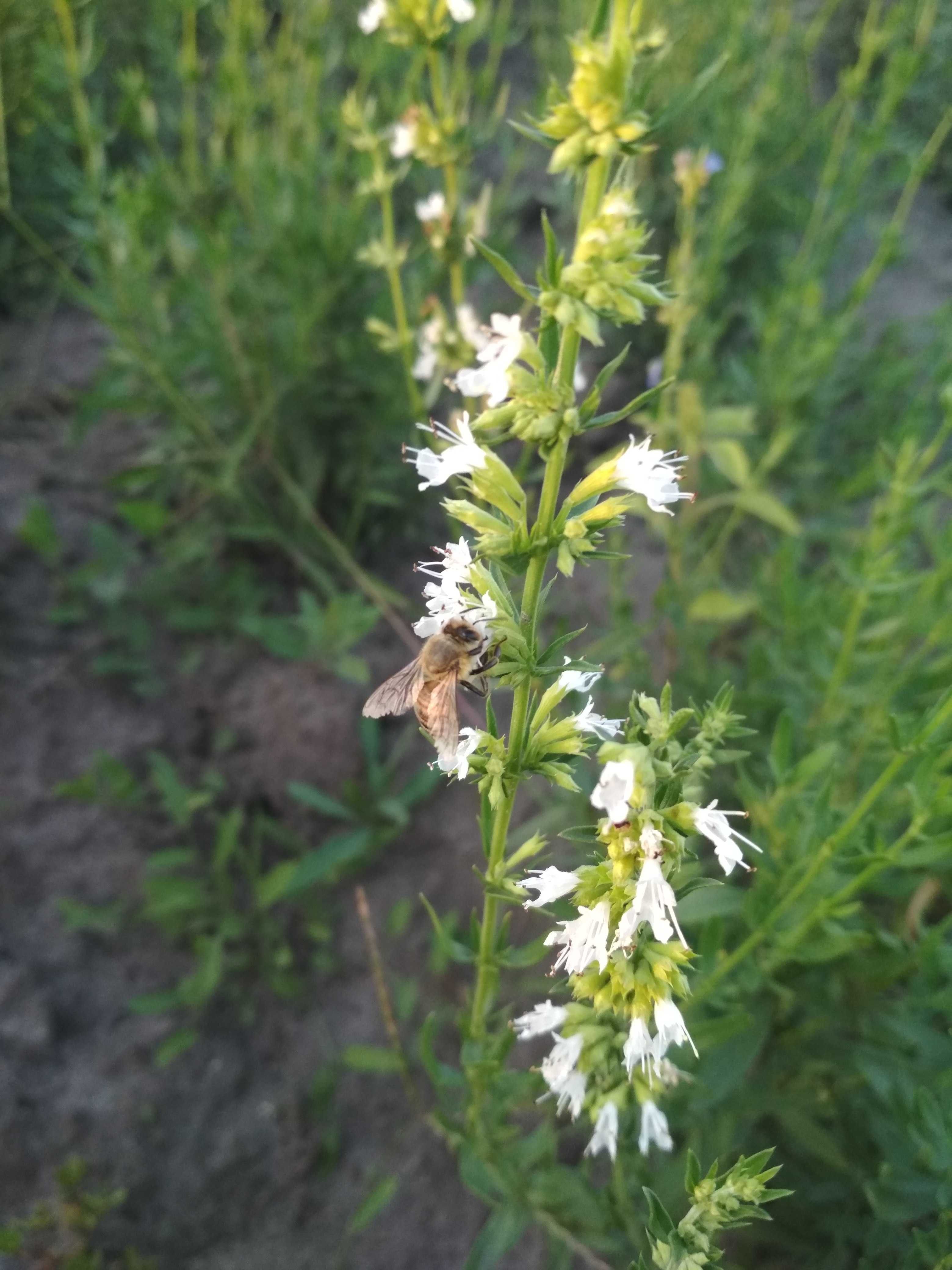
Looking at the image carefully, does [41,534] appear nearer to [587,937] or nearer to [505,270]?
[505,270]

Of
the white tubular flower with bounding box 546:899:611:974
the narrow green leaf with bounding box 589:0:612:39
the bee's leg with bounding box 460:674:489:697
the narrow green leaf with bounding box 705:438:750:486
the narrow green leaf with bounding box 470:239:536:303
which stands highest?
the narrow green leaf with bounding box 589:0:612:39

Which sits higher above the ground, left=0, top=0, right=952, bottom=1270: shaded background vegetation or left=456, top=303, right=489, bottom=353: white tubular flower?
left=456, top=303, right=489, bottom=353: white tubular flower

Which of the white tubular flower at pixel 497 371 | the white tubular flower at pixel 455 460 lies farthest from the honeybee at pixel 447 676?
the white tubular flower at pixel 497 371

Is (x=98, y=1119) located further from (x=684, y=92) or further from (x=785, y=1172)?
(x=684, y=92)

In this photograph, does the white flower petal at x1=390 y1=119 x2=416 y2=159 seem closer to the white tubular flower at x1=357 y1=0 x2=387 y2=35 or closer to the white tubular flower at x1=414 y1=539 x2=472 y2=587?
the white tubular flower at x1=357 y1=0 x2=387 y2=35

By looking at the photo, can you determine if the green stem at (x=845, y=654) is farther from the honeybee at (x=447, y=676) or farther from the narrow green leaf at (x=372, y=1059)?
the narrow green leaf at (x=372, y=1059)

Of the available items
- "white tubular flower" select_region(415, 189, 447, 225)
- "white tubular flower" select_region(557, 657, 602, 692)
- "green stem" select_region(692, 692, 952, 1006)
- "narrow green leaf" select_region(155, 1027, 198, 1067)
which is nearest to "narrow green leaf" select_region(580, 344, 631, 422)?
"white tubular flower" select_region(557, 657, 602, 692)
